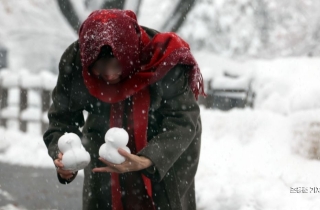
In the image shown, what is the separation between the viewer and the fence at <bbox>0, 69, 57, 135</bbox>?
1112 cm

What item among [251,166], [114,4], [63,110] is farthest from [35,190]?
[114,4]

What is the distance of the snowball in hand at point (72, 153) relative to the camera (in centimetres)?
246

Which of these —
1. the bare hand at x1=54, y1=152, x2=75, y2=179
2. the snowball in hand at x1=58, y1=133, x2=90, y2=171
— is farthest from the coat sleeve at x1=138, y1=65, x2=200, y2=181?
the bare hand at x1=54, y1=152, x2=75, y2=179

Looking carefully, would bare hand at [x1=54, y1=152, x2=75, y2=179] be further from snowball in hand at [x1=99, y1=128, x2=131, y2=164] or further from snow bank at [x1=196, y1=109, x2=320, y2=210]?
snow bank at [x1=196, y1=109, x2=320, y2=210]

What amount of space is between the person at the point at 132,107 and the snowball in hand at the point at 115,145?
0.03 m

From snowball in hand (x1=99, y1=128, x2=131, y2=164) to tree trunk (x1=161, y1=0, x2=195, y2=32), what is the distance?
10.1m

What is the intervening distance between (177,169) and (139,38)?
644mm

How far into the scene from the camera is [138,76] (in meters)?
2.55

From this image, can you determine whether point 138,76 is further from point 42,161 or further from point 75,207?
point 42,161

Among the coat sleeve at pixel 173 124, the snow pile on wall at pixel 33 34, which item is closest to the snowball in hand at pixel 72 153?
the coat sleeve at pixel 173 124

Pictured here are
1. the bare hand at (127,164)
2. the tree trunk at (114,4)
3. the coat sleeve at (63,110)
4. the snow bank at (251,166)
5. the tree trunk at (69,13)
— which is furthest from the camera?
the tree trunk at (69,13)

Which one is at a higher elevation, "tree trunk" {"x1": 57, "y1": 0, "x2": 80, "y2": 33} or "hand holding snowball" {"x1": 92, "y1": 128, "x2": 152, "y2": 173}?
"hand holding snowball" {"x1": 92, "y1": 128, "x2": 152, "y2": 173}

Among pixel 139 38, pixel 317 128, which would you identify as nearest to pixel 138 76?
pixel 139 38

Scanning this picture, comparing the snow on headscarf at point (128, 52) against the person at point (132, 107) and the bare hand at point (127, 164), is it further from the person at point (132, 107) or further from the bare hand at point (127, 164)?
the bare hand at point (127, 164)
